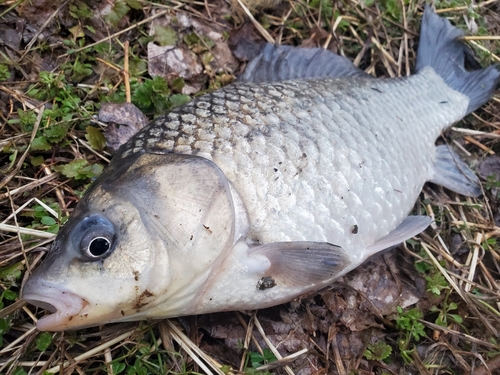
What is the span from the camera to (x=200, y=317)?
206cm

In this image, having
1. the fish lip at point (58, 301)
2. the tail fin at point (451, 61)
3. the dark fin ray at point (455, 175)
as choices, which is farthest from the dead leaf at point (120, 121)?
the tail fin at point (451, 61)

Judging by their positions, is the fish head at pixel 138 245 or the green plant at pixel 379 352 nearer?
the fish head at pixel 138 245

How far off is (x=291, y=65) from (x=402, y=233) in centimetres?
114

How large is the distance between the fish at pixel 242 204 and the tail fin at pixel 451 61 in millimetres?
641

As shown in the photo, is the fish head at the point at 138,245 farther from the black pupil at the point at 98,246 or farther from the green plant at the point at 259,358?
the green plant at the point at 259,358

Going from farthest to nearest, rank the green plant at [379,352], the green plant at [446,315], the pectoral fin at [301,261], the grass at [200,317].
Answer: the green plant at [446,315] < the green plant at [379,352] < the grass at [200,317] < the pectoral fin at [301,261]

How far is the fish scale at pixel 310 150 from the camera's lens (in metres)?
1.82

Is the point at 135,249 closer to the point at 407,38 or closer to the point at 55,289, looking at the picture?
the point at 55,289

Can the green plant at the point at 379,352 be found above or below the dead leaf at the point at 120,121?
below

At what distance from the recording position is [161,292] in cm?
161

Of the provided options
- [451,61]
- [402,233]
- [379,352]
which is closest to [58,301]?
[379,352]

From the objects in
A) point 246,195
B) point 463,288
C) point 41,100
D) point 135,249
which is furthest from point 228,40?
point 463,288

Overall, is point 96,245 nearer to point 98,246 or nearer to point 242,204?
point 98,246

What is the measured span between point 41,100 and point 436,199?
2424 millimetres
